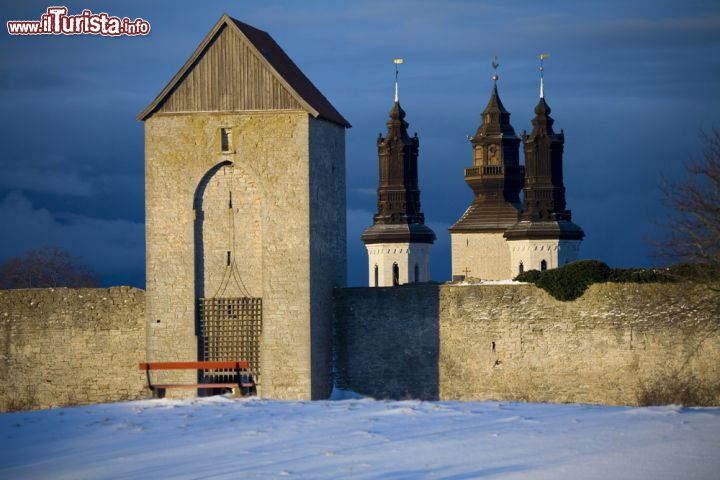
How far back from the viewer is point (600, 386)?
2919 cm

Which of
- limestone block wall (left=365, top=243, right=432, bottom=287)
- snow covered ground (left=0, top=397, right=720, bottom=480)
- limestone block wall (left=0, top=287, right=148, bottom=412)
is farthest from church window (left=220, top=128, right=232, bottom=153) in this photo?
limestone block wall (left=365, top=243, right=432, bottom=287)

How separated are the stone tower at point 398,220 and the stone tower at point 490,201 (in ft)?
5.19

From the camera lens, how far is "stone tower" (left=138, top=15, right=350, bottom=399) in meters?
29.3

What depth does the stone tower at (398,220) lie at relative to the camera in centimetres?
6138

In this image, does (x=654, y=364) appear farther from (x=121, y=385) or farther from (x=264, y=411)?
(x=121, y=385)

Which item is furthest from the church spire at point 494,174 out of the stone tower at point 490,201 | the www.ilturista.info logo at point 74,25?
the www.ilturista.info logo at point 74,25

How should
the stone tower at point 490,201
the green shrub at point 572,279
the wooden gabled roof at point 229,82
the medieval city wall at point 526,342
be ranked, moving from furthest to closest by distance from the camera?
1. the stone tower at point 490,201
2. the wooden gabled roof at point 229,82
3. the green shrub at point 572,279
4. the medieval city wall at point 526,342

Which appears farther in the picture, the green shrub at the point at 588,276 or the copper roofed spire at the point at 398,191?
the copper roofed spire at the point at 398,191

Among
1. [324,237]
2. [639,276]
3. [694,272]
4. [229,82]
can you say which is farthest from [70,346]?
[694,272]

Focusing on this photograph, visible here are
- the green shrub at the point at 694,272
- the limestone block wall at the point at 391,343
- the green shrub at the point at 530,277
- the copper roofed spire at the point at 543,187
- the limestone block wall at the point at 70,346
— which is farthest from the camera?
the copper roofed spire at the point at 543,187

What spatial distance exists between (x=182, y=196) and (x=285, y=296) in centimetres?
267

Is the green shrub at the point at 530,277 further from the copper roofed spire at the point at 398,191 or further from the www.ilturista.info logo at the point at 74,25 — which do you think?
the copper roofed spire at the point at 398,191

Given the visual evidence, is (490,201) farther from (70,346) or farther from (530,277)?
(70,346)

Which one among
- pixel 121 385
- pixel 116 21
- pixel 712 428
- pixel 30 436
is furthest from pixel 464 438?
pixel 116 21
